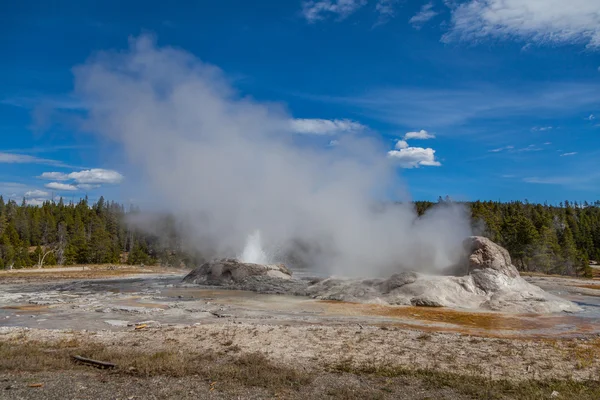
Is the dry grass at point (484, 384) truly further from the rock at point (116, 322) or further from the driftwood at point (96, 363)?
→ the rock at point (116, 322)

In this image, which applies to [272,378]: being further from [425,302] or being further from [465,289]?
[465,289]

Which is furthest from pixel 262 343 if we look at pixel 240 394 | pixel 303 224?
pixel 303 224

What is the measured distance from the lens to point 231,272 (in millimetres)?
31922

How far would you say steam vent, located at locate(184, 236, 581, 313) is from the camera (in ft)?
72.3

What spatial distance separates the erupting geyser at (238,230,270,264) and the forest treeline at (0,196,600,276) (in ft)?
64.1

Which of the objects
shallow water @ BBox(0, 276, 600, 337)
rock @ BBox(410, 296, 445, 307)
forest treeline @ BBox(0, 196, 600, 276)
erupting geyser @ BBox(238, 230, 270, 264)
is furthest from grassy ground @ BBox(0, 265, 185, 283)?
rock @ BBox(410, 296, 445, 307)

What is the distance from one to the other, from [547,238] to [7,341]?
58936mm

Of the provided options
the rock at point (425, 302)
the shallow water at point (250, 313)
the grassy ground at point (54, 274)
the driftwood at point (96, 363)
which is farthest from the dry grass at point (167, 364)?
the grassy ground at point (54, 274)

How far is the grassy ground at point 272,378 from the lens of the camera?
8.20m

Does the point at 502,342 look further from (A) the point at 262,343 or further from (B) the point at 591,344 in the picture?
(A) the point at 262,343

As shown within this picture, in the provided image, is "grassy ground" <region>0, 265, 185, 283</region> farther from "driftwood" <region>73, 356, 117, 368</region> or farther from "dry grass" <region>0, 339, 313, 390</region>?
"driftwood" <region>73, 356, 117, 368</region>

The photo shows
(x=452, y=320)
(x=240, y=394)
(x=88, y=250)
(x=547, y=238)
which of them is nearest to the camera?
(x=240, y=394)

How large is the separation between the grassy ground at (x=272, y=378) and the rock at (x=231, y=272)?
67.5 ft

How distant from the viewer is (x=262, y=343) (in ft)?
41.7
